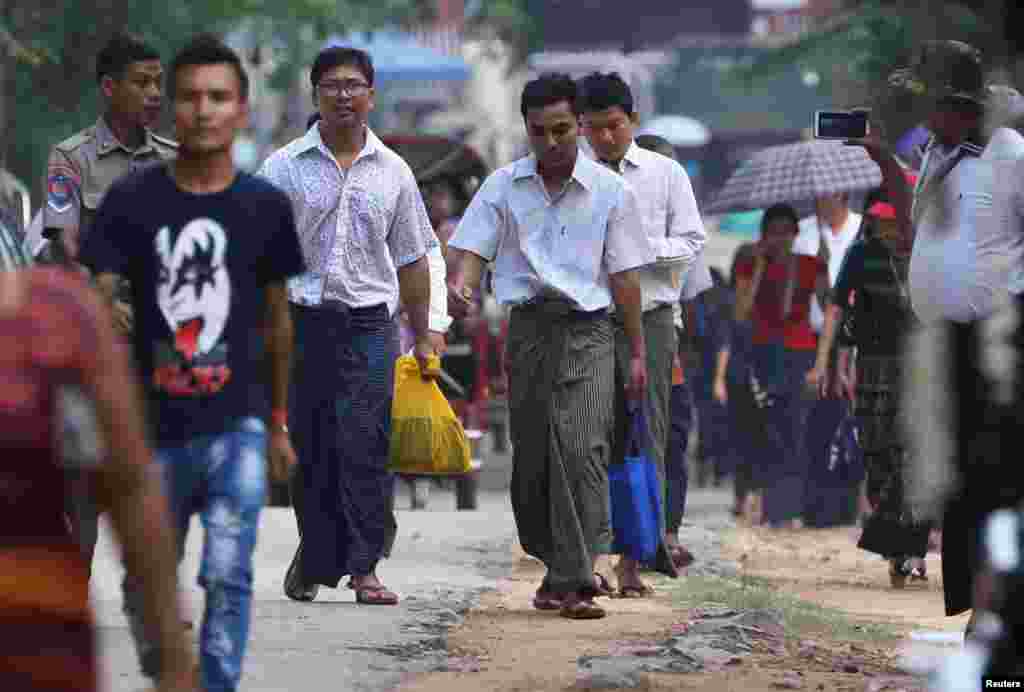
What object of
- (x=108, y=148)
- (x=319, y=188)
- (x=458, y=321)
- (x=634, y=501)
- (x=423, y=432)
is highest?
(x=108, y=148)

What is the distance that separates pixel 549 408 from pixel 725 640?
1329 millimetres

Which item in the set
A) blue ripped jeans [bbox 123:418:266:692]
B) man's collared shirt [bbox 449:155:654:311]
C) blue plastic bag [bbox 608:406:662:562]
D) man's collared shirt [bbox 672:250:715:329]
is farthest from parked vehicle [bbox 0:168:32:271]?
man's collared shirt [bbox 672:250:715:329]

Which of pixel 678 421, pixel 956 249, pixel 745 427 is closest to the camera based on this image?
pixel 956 249

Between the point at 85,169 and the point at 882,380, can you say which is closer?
the point at 85,169

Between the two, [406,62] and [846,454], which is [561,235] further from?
[406,62]

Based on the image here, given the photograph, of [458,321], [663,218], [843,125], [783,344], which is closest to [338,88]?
[843,125]

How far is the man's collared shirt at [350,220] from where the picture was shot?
9850mm

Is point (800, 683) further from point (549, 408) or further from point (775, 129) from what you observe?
point (775, 129)

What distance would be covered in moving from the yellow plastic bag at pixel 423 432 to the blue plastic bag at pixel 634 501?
0.68m

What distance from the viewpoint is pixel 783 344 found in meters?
16.6

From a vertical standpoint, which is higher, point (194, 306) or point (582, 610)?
point (194, 306)

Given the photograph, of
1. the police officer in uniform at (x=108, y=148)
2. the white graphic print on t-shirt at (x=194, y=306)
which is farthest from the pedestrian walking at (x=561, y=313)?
the white graphic print on t-shirt at (x=194, y=306)

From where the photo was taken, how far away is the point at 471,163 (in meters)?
19.5

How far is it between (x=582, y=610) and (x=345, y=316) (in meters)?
1.51
